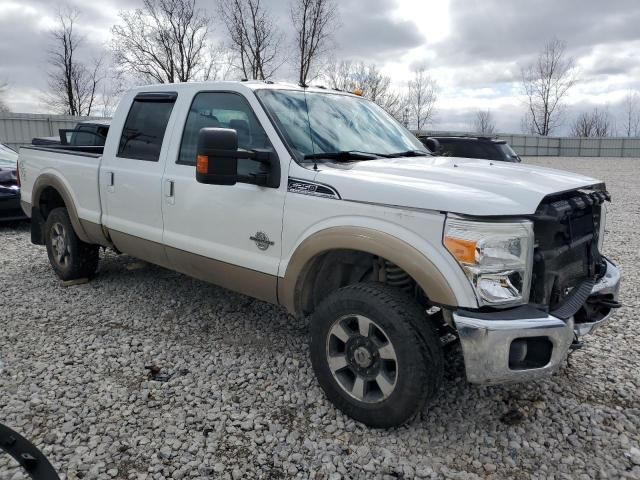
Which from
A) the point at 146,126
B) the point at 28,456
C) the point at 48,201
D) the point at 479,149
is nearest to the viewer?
the point at 28,456

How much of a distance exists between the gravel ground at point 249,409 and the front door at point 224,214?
634 mm

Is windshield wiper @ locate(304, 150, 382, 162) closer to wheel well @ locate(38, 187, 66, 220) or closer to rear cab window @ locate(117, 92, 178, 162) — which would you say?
rear cab window @ locate(117, 92, 178, 162)

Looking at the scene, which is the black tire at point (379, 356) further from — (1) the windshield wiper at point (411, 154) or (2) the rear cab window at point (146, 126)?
(2) the rear cab window at point (146, 126)

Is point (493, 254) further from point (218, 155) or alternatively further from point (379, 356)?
point (218, 155)

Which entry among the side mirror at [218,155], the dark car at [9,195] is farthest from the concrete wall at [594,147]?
the side mirror at [218,155]

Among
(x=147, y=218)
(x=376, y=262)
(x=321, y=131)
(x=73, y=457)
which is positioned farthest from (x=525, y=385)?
(x=147, y=218)

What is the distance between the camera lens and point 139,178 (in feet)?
14.0

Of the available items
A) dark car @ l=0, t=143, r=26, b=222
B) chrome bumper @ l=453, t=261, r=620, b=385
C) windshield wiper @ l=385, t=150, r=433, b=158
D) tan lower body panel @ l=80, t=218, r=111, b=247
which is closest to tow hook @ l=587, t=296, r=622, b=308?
chrome bumper @ l=453, t=261, r=620, b=385

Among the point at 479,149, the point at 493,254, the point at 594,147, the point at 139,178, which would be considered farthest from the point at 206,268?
the point at 594,147

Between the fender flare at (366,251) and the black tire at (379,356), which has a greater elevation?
the fender flare at (366,251)

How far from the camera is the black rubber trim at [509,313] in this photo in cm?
253

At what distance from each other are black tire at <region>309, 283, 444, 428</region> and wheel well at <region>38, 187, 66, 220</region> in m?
3.94

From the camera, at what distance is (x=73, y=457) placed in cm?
272

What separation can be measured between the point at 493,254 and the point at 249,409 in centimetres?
172
